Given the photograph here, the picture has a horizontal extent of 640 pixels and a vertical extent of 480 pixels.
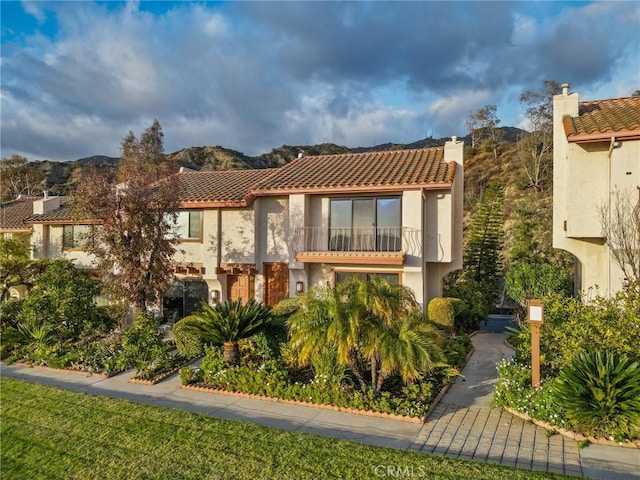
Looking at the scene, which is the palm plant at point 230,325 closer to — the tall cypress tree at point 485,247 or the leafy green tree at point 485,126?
the tall cypress tree at point 485,247

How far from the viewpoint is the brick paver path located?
20.7 ft

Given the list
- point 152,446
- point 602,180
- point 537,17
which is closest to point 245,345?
point 152,446

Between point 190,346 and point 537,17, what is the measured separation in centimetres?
1530

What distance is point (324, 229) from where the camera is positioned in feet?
53.0

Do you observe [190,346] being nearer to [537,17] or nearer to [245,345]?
[245,345]

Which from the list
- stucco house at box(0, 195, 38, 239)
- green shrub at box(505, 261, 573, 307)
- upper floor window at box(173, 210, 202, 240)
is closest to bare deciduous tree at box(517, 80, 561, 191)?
green shrub at box(505, 261, 573, 307)

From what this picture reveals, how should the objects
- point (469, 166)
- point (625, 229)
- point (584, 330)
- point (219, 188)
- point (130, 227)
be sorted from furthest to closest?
point (469, 166) < point (219, 188) < point (130, 227) < point (625, 229) < point (584, 330)

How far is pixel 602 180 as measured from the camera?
1160 centimetres

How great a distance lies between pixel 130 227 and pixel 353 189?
7.92 m

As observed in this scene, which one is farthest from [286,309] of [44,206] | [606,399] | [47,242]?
[44,206]

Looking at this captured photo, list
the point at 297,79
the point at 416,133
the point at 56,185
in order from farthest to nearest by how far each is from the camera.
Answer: the point at 416,133
the point at 56,185
the point at 297,79

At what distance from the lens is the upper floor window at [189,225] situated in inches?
694

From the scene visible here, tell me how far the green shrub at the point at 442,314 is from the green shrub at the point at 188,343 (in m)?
7.93

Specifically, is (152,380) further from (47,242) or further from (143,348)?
(47,242)
